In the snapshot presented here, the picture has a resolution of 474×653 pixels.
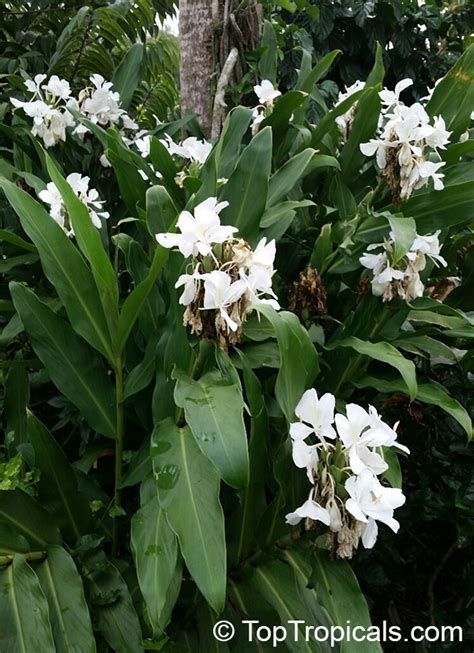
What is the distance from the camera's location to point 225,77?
1.87m

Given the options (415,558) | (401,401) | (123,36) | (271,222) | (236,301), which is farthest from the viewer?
(123,36)

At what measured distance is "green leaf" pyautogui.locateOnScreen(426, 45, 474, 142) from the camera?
5.06ft

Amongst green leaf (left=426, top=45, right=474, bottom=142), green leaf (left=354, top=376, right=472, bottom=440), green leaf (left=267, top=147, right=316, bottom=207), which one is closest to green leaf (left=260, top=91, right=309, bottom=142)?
green leaf (left=267, top=147, right=316, bottom=207)

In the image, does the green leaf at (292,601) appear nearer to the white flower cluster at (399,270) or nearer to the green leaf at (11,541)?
the green leaf at (11,541)

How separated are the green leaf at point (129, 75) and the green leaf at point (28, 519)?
4.62ft

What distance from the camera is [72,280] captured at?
103 centimetres

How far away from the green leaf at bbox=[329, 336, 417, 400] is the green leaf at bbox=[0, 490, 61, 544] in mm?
620

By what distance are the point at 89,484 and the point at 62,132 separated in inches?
38.3

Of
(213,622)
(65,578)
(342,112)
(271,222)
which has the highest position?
(342,112)

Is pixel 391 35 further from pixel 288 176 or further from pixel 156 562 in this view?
pixel 156 562

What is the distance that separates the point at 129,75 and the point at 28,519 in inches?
60.5

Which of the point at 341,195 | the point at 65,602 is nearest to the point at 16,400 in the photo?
the point at 65,602

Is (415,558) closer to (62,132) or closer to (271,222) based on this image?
(271,222)

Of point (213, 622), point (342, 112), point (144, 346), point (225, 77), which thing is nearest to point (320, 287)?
point (144, 346)
